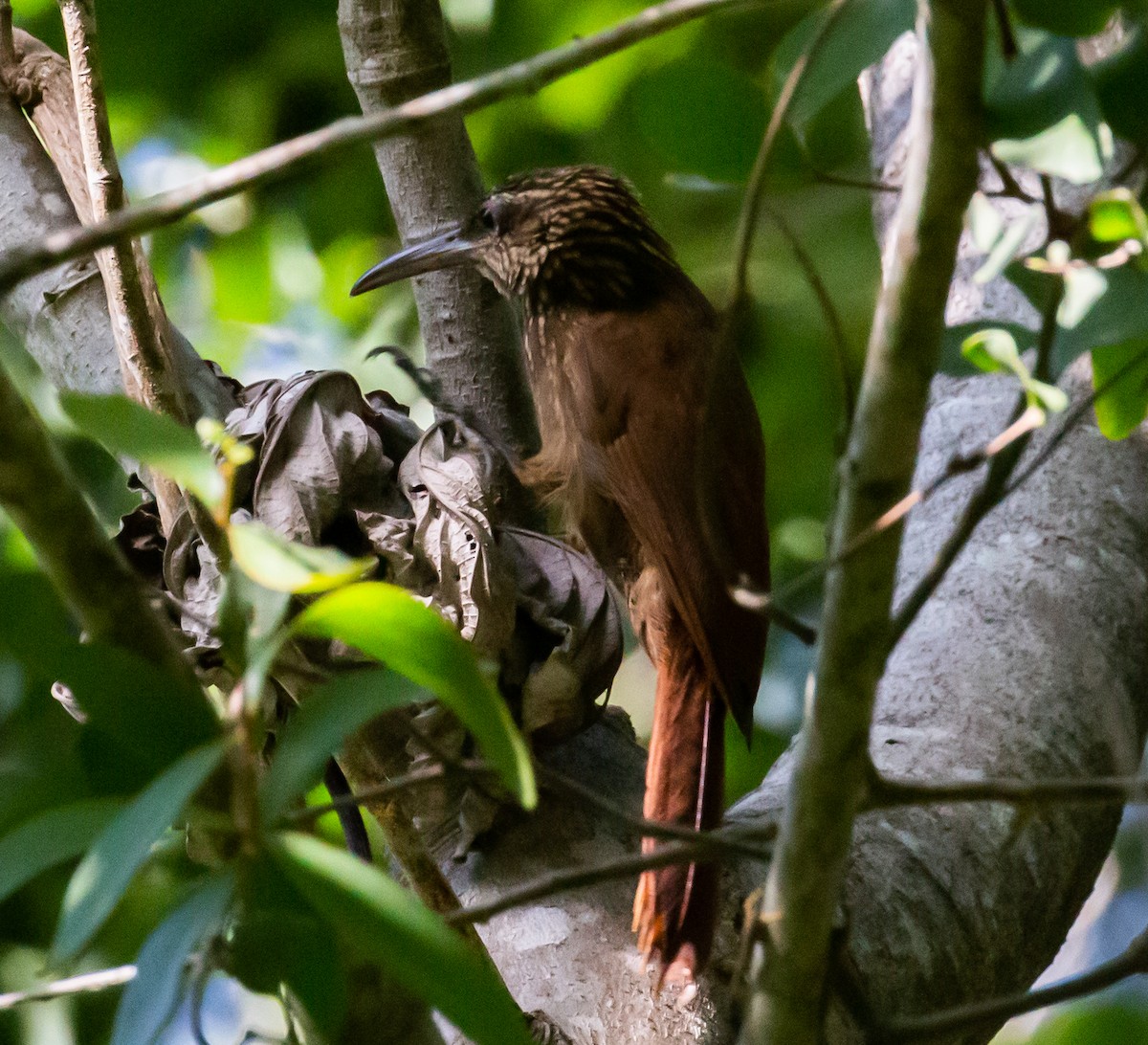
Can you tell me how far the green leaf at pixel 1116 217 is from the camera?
882 mm

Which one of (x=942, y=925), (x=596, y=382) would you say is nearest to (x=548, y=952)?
(x=942, y=925)

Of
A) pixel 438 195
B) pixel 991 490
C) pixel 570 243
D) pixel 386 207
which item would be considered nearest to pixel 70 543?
pixel 991 490

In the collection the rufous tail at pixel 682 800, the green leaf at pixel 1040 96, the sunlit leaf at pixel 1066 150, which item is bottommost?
the rufous tail at pixel 682 800

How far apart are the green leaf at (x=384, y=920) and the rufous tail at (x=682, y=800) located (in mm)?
874

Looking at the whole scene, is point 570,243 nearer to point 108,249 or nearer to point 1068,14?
point 108,249

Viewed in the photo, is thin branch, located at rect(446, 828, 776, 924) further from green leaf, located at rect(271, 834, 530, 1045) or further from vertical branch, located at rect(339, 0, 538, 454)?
vertical branch, located at rect(339, 0, 538, 454)

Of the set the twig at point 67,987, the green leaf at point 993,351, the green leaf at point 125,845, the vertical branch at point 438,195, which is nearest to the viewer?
the green leaf at point 125,845

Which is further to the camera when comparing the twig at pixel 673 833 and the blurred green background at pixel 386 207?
the blurred green background at pixel 386 207

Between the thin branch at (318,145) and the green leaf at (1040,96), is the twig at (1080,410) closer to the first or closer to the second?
the green leaf at (1040,96)

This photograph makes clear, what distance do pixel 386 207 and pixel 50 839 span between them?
257cm

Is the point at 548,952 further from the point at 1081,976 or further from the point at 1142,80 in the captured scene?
the point at 1142,80

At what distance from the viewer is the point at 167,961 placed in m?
0.75

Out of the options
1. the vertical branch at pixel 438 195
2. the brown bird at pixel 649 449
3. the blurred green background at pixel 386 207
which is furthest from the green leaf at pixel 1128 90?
the blurred green background at pixel 386 207

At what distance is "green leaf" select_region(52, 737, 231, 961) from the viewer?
69 cm
